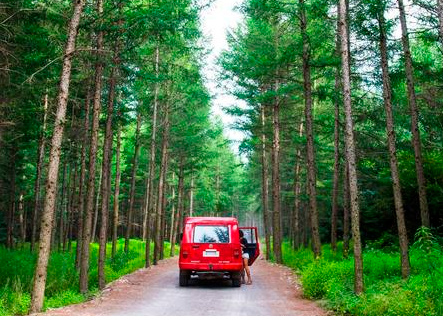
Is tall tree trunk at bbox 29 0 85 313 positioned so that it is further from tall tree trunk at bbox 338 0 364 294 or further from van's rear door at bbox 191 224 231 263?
tall tree trunk at bbox 338 0 364 294

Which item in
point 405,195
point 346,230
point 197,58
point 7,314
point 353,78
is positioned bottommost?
point 7,314

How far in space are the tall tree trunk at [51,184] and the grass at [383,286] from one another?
7.30m

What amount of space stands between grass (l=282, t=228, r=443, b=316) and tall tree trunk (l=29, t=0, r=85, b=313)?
7303mm

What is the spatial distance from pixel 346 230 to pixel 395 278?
8998 mm

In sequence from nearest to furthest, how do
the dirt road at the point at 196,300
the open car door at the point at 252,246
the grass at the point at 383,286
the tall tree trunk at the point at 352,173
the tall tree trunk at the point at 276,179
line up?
the grass at the point at 383,286
the dirt road at the point at 196,300
the tall tree trunk at the point at 352,173
the open car door at the point at 252,246
the tall tree trunk at the point at 276,179

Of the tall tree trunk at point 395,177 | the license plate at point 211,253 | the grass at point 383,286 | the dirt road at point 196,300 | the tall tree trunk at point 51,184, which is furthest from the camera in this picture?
the license plate at point 211,253

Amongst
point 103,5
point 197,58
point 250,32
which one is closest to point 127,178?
point 197,58

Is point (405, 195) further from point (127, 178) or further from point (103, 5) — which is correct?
point (127, 178)

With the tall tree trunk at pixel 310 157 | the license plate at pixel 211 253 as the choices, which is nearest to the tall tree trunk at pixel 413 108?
the tall tree trunk at pixel 310 157

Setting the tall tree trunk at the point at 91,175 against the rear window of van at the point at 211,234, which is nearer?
the tall tree trunk at the point at 91,175

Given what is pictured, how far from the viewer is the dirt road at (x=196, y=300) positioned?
9719 millimetres

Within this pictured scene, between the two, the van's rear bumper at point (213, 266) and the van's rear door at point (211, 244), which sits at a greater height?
the van's rear door at point (211, 244)

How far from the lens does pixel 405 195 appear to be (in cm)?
1925

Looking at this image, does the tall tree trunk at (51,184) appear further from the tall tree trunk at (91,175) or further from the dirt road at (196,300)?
the tall tree trunk at (91,175)
